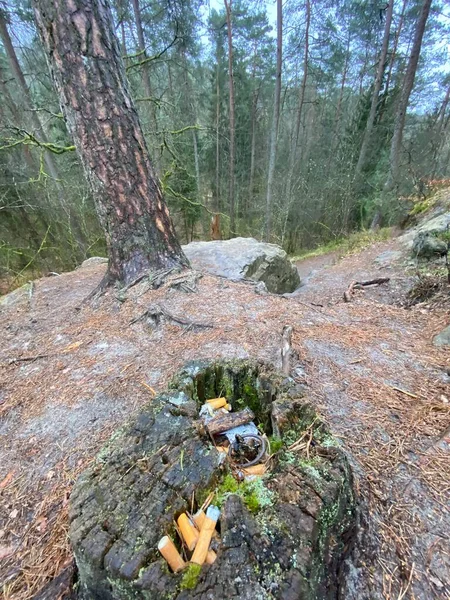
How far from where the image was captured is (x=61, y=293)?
4.02 m

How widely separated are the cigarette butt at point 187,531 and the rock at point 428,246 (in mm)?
5117

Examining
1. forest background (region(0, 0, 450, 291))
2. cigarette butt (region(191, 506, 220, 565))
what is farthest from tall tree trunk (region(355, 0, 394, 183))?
cigarette butt (region(191, 506, 220, 565))

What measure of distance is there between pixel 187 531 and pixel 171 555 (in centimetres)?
7

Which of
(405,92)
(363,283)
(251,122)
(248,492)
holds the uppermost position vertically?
(251,122)

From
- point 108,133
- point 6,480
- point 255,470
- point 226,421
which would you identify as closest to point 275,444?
point 255,470

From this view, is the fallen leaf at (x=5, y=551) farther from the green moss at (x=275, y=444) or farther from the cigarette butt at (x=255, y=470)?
the green moss at (x=275, y=444)

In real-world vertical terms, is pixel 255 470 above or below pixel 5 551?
above

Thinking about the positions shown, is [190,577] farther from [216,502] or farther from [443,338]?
[443,338]

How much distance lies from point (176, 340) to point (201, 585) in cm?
179

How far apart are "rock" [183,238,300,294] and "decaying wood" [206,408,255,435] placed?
3293 millimetres

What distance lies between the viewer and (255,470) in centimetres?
102

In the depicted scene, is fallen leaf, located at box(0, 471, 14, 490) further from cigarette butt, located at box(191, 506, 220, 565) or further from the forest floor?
cigarette butt, located at box(191, 506, 220, 565)

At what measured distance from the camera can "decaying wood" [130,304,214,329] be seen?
2568 millimetres

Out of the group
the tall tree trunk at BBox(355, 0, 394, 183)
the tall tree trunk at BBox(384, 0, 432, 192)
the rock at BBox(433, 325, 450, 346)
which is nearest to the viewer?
the rock at BBox(433, 325, 450, 346)
